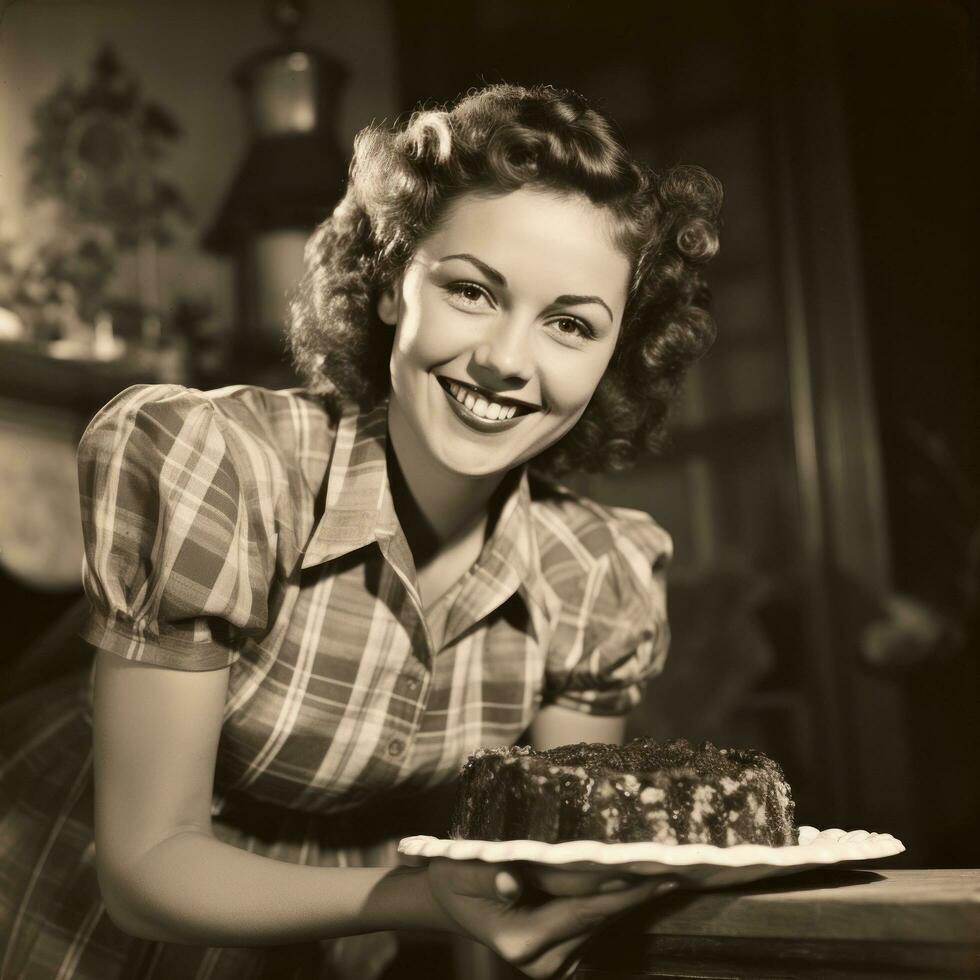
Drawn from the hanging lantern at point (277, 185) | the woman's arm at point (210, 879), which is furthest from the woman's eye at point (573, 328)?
the hanging lantern at point (277, 185)

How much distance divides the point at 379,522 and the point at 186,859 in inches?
15.4

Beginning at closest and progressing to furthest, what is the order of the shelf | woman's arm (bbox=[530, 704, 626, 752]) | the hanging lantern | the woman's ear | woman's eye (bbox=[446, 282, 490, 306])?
woman's eye (bbox=[446, 282, 490, 306])
the woman's ear
woman's arm (bbox=[530, 704, 626, 752])
the shelf
the hanging lantern

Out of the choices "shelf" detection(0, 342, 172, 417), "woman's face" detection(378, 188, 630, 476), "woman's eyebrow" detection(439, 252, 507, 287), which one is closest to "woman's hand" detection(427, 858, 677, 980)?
"woman's face" detection(378, 188, 630, 476)

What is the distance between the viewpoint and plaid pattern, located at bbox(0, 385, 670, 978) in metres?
1.06

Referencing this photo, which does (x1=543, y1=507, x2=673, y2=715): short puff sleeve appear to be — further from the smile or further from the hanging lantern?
the hanging lantern

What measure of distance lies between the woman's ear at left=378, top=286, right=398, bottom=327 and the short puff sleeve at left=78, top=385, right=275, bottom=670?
27cm

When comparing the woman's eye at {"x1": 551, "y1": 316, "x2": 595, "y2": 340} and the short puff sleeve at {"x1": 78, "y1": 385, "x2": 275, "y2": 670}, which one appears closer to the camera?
the short puff sleeve at {"x1": 78, "y1": 385, "x2": 275, "y2": 670}

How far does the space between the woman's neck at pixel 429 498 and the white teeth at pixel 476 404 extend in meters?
0.12

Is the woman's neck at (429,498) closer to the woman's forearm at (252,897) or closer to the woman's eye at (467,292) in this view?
the woman's eye at (467,292)

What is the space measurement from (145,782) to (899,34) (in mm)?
2829

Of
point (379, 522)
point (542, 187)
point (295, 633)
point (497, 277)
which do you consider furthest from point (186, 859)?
point (542, 187)

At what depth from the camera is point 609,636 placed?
4.47ft

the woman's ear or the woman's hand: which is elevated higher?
the woman's ear

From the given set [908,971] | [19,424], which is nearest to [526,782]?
[908,971]
